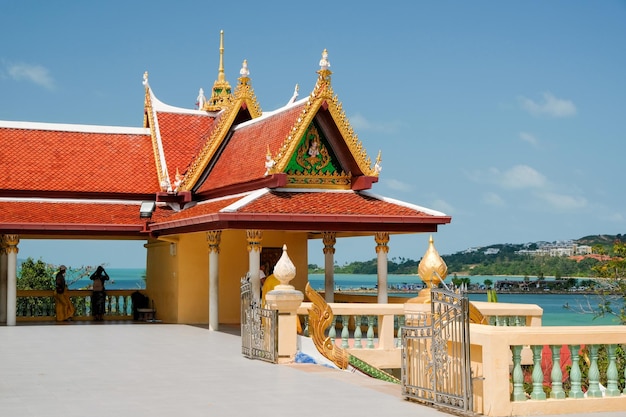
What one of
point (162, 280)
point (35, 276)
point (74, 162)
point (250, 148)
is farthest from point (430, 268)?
point (35, 276)

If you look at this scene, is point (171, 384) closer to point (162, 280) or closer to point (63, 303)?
point (162, 280)

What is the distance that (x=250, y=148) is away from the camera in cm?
2205

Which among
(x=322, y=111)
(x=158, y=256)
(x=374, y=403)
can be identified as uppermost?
(x=322, y=111)

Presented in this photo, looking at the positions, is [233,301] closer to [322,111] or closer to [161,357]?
[322,111]

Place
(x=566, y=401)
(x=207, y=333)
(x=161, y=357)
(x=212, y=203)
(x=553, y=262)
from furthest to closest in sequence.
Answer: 1. (x=553, y=262)
2. (x=212, y=203)
3. (x=207, y=333)
4. (x=161, y=357)
5. (x=566, y=401)

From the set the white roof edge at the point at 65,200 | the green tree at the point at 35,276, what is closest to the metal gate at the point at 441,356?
the white roof edge at the point at 65,200

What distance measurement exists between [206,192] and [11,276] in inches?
183

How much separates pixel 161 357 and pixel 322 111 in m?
7.62

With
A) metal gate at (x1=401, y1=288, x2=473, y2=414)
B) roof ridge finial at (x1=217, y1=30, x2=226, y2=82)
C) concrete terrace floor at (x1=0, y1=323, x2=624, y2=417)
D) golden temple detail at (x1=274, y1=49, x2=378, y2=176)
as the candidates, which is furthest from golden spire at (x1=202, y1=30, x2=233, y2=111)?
metal gate at (x1=401, y1=288, x2=473, y2=414)

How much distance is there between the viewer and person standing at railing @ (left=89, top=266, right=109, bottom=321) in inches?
920

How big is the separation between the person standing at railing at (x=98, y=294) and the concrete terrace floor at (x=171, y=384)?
6.41m

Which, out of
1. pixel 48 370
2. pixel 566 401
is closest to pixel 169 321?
pixel 48 370

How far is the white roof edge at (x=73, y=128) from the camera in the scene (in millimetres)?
24925

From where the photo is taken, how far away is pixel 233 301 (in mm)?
22031
